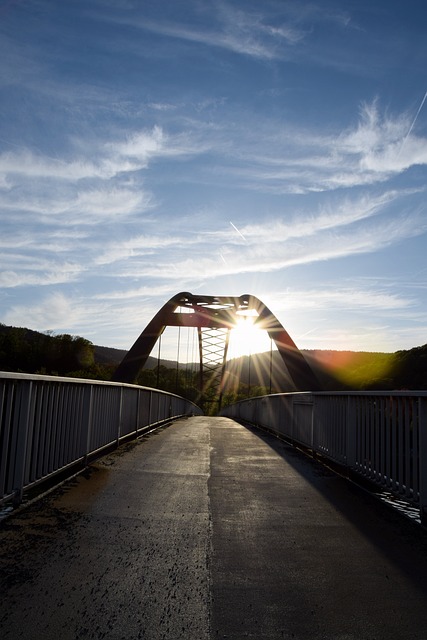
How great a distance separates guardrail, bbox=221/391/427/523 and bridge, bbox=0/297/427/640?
0.02m

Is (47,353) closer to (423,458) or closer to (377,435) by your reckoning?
(377,435)

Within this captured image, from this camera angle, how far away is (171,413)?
67.6ft

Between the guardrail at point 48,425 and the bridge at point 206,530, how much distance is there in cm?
2

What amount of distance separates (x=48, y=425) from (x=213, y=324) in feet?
158

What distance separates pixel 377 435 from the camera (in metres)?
5.66

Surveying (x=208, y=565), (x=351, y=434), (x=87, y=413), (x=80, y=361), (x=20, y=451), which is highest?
(x=80, y=361)

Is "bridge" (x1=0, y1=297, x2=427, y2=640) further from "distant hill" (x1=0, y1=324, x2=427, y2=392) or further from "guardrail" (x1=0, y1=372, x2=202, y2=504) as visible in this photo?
"distant hill" (x1=0, y1=324, x2=427, y2=392)

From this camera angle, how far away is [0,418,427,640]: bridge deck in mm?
2562

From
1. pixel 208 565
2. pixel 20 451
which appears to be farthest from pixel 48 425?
pixel 208 565

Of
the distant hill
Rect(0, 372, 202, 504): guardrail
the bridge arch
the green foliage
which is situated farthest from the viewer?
the green foliage

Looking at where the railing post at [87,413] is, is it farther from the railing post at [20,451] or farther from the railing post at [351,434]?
the railing post at [351,434]

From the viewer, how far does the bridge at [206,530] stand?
264 centimetres

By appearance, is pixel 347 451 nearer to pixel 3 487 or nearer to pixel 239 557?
pixel 239 557

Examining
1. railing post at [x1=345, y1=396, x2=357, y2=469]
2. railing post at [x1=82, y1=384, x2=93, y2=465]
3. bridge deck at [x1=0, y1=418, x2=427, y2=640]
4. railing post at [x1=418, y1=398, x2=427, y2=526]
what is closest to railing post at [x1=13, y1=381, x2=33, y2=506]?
bridge deck at [x1=0, y1=418, x2=427, y2=640]
